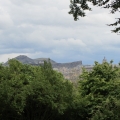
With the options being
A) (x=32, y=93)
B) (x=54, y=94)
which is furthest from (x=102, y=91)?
(x=32, y=93)

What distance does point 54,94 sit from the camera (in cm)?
1744

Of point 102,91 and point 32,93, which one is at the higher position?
point 32,93

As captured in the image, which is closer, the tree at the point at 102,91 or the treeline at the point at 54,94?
the treeline at the point at 54,94

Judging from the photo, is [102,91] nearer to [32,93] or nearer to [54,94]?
[54,94]

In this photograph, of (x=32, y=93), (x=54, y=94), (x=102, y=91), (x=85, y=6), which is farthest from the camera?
(x=102, y=91)

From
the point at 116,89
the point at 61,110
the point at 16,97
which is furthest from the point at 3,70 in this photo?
the point at 116,89

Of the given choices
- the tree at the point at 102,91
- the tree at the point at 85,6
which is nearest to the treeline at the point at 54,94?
the tree at the point at 102,91

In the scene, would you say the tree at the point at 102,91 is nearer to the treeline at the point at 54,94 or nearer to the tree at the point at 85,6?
the treeline at the point at 54,94

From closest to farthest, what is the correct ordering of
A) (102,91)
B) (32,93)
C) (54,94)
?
(32,93) → (54,94) → (102,91)

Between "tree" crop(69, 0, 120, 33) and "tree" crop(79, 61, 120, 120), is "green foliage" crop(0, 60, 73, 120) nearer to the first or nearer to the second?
"tree" crop(79, 61, 120, 120)

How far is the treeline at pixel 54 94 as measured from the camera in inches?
677

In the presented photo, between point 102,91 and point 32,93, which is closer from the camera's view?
point 32,93

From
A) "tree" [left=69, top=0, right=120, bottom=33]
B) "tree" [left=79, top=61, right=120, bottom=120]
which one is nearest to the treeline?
"tree" [left=79, top=61, right=120, bottom=120]

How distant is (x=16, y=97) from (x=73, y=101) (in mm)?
3331
